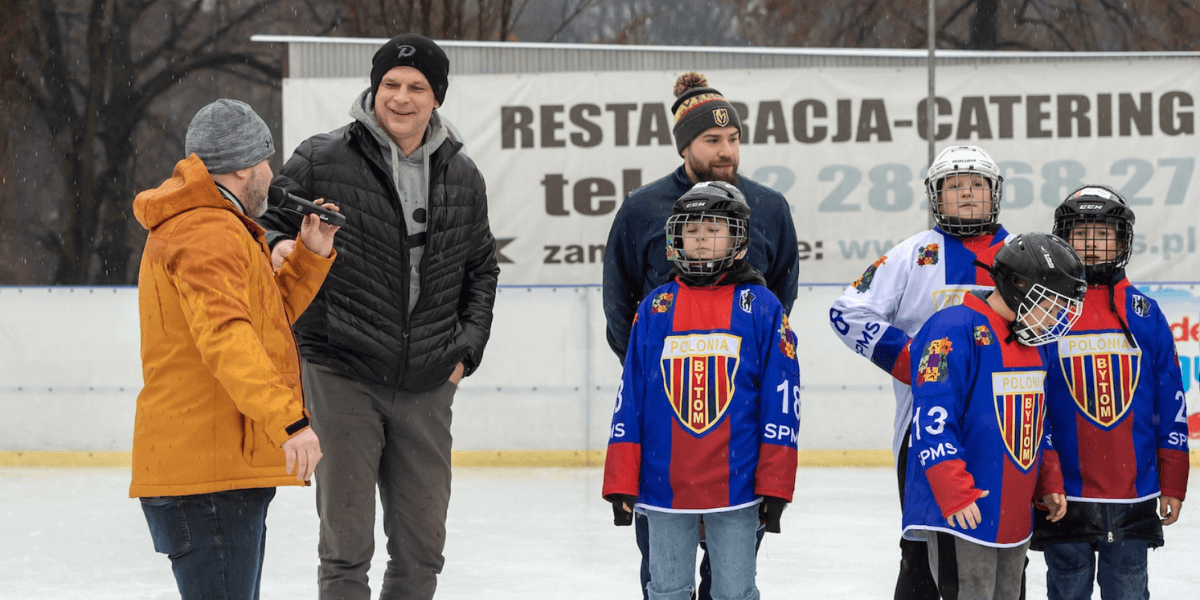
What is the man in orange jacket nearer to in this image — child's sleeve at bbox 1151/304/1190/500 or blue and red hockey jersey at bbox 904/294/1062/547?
blue and red hockey jersey at bbox 904/294/1062/547

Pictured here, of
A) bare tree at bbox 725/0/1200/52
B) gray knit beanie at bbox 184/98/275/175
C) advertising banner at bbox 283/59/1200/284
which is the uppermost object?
bare tree at bbox 725/0/1200/52

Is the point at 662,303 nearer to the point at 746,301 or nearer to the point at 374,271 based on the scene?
the point at 746,301

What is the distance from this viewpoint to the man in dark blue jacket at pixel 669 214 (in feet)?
10.6

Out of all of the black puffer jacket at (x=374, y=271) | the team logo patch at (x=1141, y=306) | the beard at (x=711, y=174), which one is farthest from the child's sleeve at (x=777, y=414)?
the team logo patch at (x=1141, y=306)

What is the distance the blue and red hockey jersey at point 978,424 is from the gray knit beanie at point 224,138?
54.1 inches

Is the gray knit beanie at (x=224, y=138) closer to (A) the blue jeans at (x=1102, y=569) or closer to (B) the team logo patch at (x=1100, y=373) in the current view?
(B) the team logo patch at (x=1100, y=373)

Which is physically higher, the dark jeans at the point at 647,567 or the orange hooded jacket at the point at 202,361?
the orange hooded jacket at the point at 202,361

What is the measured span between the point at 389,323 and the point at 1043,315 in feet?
4.45

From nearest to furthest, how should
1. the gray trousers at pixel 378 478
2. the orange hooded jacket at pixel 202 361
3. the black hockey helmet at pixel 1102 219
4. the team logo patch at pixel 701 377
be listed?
the orange hooded jacket at pixel 202 361
the team logo patch at pixel 701 377
the gray trousers at pixel 378 478
the black hockey helmet at pixel 1102 219

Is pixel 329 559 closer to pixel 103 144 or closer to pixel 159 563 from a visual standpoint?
pixel 159 563

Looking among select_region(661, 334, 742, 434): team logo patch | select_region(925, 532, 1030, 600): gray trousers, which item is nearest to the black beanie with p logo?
select_region(661, 334, 742, 434): team logo patch

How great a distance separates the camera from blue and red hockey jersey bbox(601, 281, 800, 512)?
2.62 m

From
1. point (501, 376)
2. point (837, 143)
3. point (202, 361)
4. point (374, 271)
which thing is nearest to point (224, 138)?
point (202, 361)

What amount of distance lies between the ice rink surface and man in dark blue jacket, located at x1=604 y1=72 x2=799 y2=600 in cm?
131
